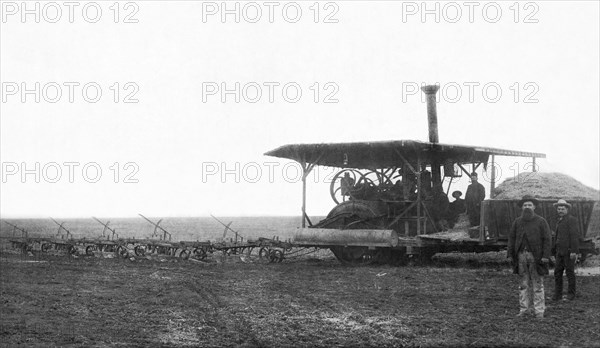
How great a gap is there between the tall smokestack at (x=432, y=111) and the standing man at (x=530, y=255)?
1124cm

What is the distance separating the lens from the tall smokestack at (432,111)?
20.6 meters

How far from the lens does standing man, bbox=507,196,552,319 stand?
9.11 meters

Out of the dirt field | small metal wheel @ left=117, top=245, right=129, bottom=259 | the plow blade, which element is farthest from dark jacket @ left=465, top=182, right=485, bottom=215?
small metal wheel @ left=117, top=245, right=129, bottom=259

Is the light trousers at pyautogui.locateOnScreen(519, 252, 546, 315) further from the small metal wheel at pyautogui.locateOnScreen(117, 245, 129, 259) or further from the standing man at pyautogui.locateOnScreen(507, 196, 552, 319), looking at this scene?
the small metal wheel at pyautogui.locateOnScreen(117, 245, 129, 259)

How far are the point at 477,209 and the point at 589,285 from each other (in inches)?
201

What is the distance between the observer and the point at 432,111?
68.0 feet

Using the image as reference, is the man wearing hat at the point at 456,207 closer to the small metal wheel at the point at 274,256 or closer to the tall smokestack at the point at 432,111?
the tall smokestack at the point at 432,111

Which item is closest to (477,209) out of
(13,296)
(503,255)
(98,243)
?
(503,255)

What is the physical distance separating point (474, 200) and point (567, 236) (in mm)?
6630

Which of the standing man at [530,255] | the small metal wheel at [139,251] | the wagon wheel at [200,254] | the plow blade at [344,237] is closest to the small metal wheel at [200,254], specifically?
the wagon wheel at [200,254]

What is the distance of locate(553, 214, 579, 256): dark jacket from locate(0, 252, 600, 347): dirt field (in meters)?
0.81

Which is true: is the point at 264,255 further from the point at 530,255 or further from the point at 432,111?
the point at 530,255

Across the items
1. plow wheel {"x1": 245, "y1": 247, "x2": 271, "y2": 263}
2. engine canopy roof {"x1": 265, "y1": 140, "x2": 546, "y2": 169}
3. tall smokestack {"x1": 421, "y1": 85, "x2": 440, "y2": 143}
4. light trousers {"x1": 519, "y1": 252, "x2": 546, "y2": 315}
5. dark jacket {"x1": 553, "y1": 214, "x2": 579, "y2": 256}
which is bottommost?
plow wheel {"x1": 245, "y1": 247, "x2": 271, "y2": 263}

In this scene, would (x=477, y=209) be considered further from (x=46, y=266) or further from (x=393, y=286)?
(x=46, y=266)
